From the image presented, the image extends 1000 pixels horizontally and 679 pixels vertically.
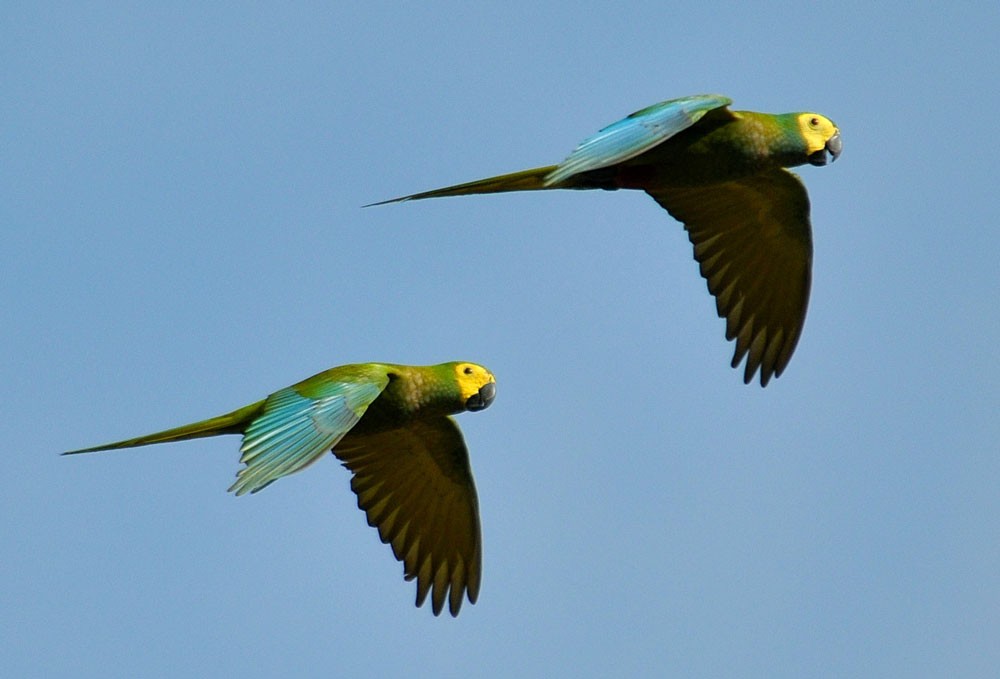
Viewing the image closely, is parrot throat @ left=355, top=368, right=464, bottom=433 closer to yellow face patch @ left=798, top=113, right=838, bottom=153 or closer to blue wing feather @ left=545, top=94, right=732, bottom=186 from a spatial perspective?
blue wing feather @ left=545, top=94, right=732, bottom=186

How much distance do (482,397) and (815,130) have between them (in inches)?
126

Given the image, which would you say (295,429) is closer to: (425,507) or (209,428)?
(209,428)

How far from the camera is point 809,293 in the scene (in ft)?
58.5

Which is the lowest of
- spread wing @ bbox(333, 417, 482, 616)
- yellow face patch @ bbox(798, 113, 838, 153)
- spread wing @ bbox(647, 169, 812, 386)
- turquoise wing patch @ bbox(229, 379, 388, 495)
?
spread wing @ bbox(333, 417, 482, 616)

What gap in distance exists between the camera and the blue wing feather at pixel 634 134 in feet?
48.4

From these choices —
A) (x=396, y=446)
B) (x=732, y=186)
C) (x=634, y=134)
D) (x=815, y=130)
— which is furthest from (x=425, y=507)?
(x=815, y=130)

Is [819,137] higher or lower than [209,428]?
higher

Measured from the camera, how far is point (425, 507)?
17125mm

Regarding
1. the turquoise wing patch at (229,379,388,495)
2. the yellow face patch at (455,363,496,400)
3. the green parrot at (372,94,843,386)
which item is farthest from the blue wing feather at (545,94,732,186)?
the turquoise wing patch at (229,379,388,495)

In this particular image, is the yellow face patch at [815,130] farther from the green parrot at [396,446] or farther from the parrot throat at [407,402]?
the parrot throat at [407,402]

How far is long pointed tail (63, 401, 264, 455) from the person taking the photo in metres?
15.2

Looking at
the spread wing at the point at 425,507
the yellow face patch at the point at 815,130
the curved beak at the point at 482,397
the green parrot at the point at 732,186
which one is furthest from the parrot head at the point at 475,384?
the yellow face patch at the point at 815,130

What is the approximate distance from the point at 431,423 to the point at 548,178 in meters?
2.54

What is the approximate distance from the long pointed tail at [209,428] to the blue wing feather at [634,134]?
2686mm
